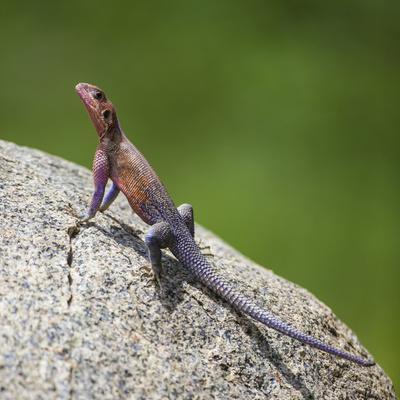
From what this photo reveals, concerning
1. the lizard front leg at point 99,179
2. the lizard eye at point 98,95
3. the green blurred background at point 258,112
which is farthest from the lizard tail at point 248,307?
the green blurred background at point 258,112

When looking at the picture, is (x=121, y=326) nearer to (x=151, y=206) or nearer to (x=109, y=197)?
(x=151, y=206)

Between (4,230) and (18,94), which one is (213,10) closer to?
(18,94)

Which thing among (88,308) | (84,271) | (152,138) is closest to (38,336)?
(88,308)

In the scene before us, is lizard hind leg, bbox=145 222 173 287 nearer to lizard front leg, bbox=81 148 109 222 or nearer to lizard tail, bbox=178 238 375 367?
lizard tail, bbox=178 238 375 367

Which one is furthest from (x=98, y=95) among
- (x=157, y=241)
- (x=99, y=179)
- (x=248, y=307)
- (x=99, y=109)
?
(x=248, y=307)

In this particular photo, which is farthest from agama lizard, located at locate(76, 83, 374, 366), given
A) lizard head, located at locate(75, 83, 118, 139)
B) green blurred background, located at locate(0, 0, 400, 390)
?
green blurred background, located at locate(0, 0, 400, 390)

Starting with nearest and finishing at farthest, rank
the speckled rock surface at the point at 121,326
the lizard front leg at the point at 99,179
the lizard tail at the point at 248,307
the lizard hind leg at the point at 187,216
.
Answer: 1. the speckled rock surface at the point at 121,326
2. the lizard tail at the point at 248,307
3. the lizard front leg at the point at 99,179
4. the lizard hind leg at the point at 187,216

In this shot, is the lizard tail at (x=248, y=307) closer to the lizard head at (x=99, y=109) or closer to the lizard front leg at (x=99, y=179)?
the lizard front leg at (x=99, y=179)
